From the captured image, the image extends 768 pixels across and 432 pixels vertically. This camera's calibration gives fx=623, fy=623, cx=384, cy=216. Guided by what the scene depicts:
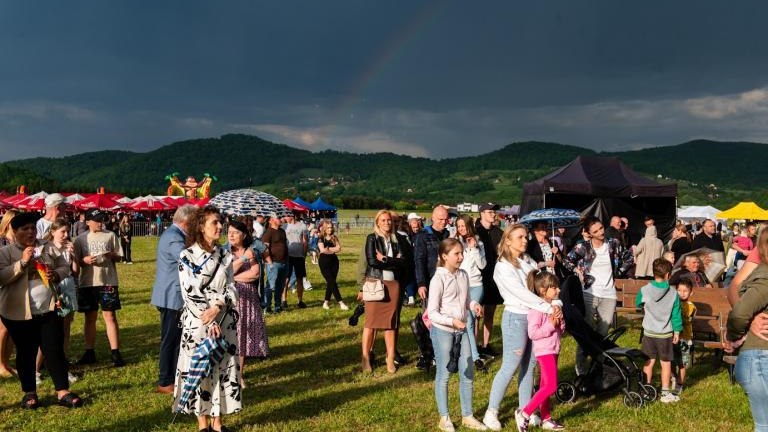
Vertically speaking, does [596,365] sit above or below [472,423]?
above

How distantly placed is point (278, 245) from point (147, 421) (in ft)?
20.2

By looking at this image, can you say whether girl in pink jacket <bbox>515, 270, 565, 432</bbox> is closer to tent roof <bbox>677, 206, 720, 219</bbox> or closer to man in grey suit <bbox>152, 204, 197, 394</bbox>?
man in grey suit <bbox>152, 204, 197, 394</bbox>

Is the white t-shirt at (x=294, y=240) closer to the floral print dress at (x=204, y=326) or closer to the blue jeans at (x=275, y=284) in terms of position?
the blue jeans at (x=275, y=284)

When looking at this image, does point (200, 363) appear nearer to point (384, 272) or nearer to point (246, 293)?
point (246, 293)

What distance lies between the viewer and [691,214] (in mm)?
47656

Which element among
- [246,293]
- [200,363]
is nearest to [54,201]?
[246,293]

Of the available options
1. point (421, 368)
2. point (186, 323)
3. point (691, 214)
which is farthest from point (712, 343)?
point (691, 214)

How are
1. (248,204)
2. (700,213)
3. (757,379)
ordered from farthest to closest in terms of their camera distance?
(700,213) → (248,204) → (757,379)

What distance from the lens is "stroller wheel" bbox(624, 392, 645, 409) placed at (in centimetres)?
614

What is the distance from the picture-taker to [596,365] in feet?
21.0

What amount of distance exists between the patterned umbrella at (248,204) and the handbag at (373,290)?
408 cm

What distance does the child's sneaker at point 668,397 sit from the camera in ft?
20.9

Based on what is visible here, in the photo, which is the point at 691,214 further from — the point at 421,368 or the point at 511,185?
the point at 511,185

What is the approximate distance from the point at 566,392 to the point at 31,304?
5.23 m
